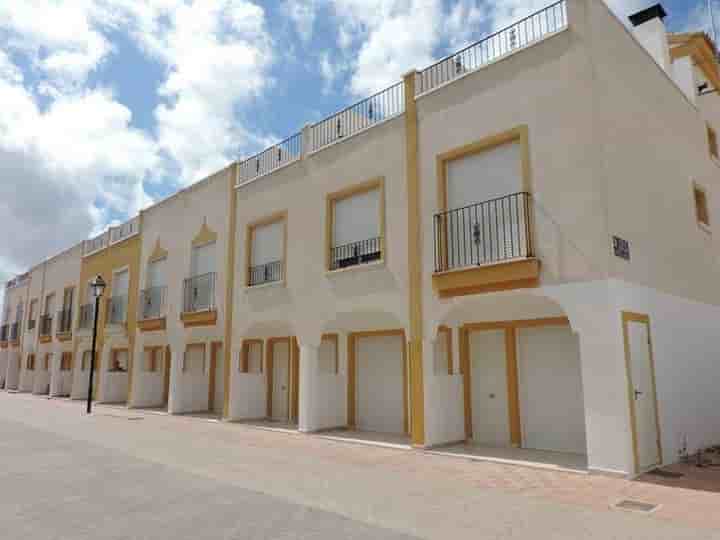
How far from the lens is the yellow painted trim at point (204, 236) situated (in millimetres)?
18000

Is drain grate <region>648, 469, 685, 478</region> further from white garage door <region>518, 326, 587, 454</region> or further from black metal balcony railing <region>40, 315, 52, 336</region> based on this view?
black metal balcony railing <region>40, 315, 52, 336</region>

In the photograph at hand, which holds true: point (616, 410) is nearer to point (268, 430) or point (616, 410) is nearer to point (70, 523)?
point (70, 523)

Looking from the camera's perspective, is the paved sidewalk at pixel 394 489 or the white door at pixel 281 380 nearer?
the paved sidewalk at pixel 394 489

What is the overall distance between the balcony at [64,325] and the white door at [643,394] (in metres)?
26.7

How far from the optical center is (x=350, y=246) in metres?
13.0

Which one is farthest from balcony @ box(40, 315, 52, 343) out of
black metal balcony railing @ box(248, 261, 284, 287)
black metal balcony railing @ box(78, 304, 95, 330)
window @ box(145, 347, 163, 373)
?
black metal balcony railing @ box(248, 261, 284, 287)

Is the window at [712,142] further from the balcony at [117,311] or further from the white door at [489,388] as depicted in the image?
the balcony at [117,311]

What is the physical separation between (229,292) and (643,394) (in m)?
11.7

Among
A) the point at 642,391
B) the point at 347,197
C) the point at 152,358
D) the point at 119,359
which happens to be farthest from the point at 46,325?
the point at 642,391

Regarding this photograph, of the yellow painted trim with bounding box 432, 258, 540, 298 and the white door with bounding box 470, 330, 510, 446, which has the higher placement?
the yellow painted trim with bounding box 432, 258, 540, 298

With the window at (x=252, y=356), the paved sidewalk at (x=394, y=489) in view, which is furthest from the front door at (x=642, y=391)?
the window at (x=252, y=356)

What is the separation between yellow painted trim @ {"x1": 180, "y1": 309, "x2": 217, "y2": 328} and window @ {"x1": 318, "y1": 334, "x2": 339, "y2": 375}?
12.7 feet

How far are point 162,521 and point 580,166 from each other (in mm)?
7999

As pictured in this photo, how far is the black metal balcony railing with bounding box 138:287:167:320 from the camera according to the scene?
20234mm
